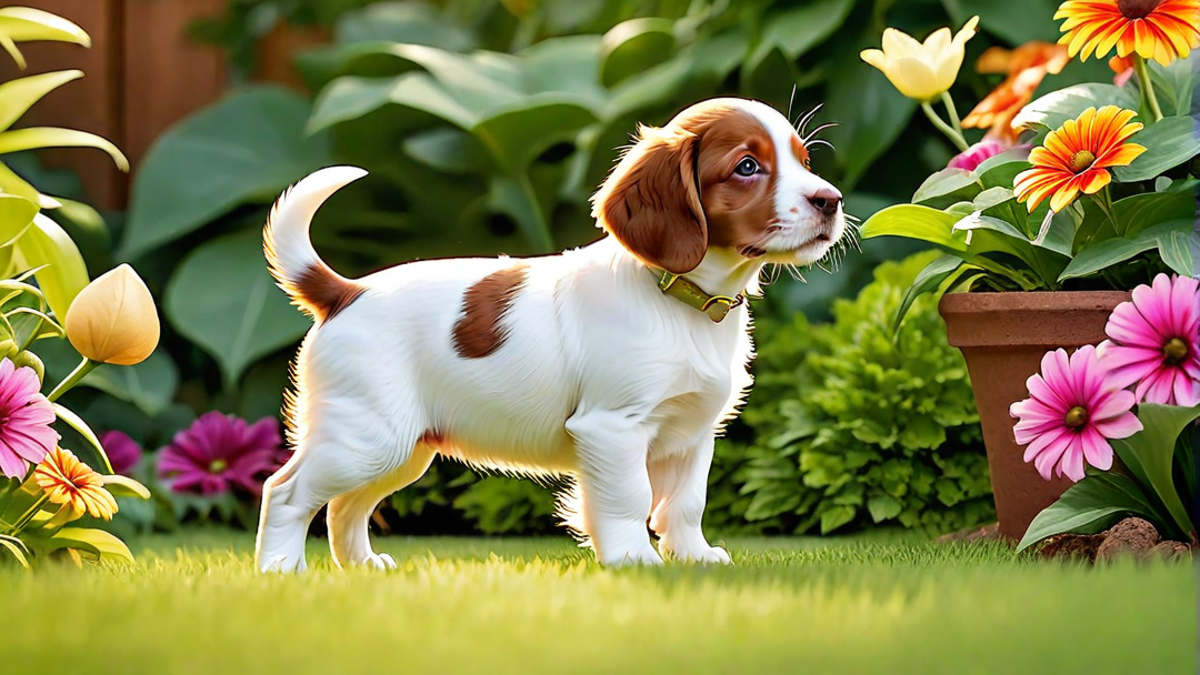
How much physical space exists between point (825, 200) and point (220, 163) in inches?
108

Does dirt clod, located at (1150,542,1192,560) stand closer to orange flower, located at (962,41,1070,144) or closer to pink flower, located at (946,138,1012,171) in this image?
pink flower, located at (946,138,1012,171)

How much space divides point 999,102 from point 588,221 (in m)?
1.47

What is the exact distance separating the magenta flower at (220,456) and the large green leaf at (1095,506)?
6.95 feet

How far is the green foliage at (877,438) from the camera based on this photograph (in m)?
2.92

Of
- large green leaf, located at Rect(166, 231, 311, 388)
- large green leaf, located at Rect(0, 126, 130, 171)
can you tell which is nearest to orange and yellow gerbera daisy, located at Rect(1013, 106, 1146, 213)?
large green leaf, located at Rect(0, 126, 130, 171)

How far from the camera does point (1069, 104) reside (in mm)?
2408

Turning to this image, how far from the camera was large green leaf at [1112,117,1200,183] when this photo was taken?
2.13 metres

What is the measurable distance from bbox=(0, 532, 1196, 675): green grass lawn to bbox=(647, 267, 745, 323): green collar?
1.47ft

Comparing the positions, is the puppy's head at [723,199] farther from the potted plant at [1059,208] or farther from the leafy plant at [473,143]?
the leafy plant at [473,143]

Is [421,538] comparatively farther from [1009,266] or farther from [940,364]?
[1009,266]

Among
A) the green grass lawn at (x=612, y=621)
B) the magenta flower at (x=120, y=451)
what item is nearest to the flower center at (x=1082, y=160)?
the green grass lawn at (x=612, y=621)

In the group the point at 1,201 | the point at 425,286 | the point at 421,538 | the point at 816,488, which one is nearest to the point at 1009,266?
the point at 816,488

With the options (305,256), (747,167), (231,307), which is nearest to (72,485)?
(305,256)

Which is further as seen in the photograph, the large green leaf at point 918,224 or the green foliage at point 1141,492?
the large green leaf at point 918,224
